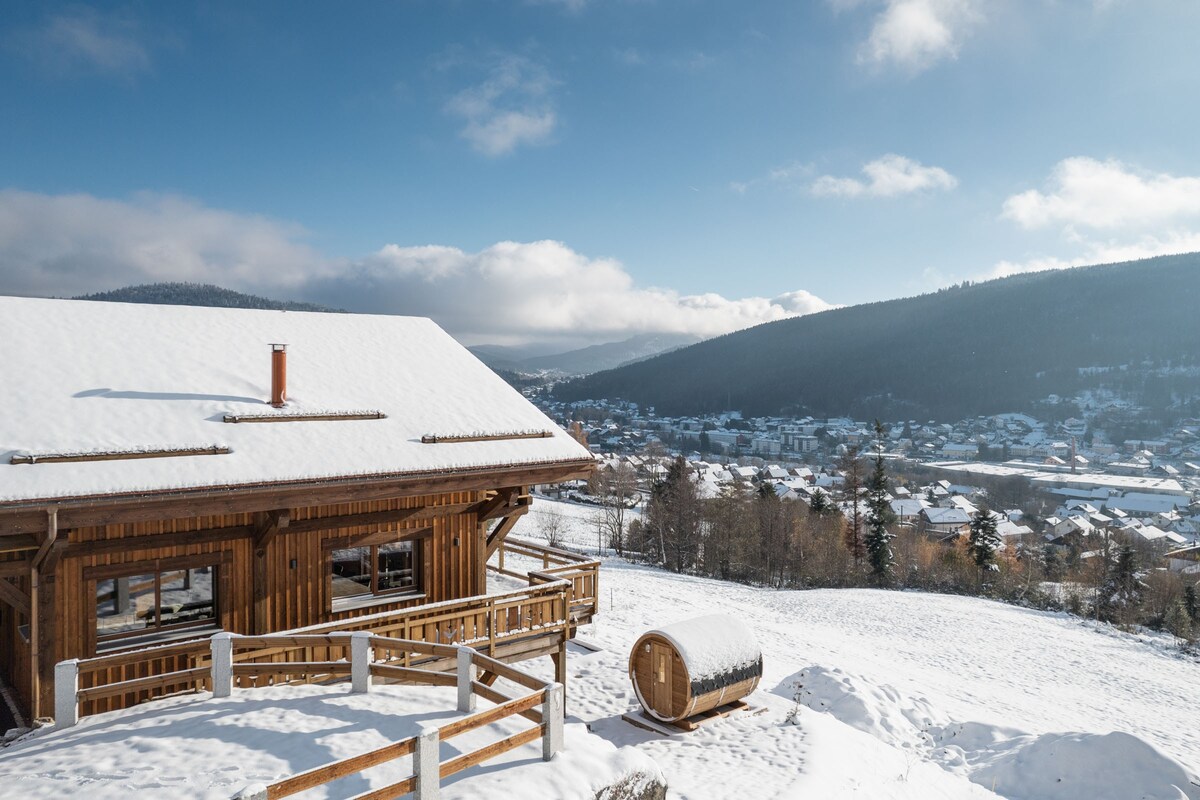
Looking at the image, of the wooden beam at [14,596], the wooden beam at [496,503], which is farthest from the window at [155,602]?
the wooden beam at [496,503]

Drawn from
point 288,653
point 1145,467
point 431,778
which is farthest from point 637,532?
point 1145,467

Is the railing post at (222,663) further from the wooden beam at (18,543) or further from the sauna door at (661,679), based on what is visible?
the sauna door at (661,679)

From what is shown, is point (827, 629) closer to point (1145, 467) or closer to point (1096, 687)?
point (1096, 687)

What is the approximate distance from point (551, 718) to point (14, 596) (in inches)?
282

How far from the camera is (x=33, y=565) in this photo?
8.65 m

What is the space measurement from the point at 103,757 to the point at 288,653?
3149 mm

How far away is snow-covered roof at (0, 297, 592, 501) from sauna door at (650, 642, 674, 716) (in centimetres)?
403

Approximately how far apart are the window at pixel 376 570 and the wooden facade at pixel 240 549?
0.37ft

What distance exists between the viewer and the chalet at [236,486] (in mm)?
8789

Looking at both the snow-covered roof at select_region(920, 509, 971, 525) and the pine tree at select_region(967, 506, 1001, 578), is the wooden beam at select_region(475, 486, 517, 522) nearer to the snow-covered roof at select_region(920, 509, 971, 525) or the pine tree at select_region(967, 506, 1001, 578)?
the pine tree at select_region(967, 506, 1001, 578)

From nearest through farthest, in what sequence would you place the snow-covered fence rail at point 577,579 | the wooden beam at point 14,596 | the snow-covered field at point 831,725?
the snow-covered field at point 831,725, the wooden beam at point 14,596, the snow-covered fence rail at point 577,579

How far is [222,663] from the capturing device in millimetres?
8695

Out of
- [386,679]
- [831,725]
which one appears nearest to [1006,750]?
[831,725]

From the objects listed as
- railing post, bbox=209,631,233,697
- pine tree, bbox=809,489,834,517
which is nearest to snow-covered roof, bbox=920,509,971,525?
pine tree, bbox=809,489,834,517
